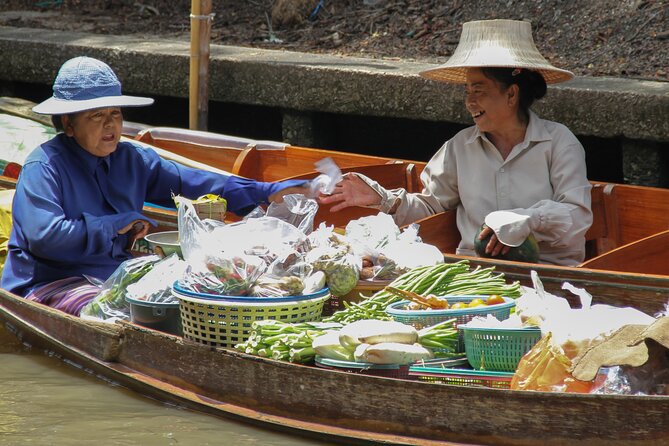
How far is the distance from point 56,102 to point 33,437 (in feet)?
4.46

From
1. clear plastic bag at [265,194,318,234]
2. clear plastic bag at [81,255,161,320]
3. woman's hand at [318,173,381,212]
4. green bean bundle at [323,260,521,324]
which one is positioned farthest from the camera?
woman's hand at [318,173,381,212]

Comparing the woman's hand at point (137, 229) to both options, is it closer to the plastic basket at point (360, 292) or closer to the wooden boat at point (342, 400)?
the wooden boat at point (342, 400)

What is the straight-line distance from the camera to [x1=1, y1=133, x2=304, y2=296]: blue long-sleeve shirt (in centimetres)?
446

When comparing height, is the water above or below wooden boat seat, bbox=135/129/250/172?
below

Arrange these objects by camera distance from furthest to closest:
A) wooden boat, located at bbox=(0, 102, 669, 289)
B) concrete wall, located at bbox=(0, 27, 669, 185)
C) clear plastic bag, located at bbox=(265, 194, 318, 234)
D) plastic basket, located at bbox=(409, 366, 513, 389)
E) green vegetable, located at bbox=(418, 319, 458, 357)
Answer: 1. concrete wall, located at bbox=(0, 27, 669, 185)
2. wooden boat, located at bbox=(0, 102, 669, 289)
3. clear plastic bag, located at bbox=(265, 194, 318, 234)
4. green vegetable, located at bbox=(418, 319, 458, 357)
5. plastic basket, located at bbox=(409, 366, 513, 389)

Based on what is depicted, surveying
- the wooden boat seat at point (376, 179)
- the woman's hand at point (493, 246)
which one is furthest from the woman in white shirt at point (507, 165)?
the wooden boat seat at point (376, 179)

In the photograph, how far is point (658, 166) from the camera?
21.1 feet

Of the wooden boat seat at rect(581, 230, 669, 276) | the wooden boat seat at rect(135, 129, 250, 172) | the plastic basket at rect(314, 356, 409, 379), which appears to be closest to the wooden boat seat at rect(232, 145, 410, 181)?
the wooden boat seat at rect(135, 129, 250, 172)

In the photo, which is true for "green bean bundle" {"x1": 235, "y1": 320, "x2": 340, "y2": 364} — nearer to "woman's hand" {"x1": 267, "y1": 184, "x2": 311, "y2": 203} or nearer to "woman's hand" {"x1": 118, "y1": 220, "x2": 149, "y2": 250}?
"woman's hand" {"x1": 118, "y1": 220, "x2": 149, "y2": 250}

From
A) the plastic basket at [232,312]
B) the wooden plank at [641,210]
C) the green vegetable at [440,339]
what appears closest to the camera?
the green vegetable at [440,339]

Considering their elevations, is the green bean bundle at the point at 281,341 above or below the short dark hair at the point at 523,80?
below

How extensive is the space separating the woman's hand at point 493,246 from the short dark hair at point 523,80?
1.93 feet

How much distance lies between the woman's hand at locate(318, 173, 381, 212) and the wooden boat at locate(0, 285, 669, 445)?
1144mm

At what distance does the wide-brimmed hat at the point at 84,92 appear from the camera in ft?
14.9
